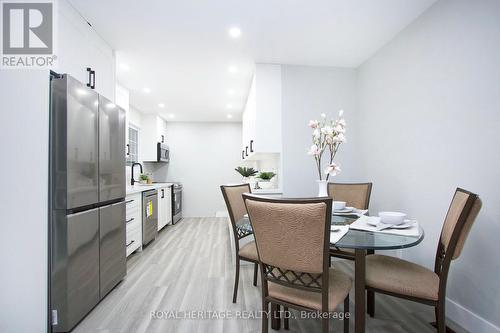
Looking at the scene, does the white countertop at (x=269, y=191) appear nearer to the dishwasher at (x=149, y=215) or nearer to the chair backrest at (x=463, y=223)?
the dishwasher at (x=149, y=215)

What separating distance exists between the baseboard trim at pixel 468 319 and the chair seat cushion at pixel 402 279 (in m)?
0.59

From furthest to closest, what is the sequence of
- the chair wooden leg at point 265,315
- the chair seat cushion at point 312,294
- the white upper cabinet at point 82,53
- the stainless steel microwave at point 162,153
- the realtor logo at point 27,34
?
1. the stainless steel microwave at point 162,153
2. the white upper cabinet at point 82,53
3. the realtor logo at point 27,34
4. the chair wooden leg at point 265,315
5. the chair seat cushion at point 312,294

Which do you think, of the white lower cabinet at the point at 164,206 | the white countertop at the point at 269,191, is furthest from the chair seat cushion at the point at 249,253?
the white lower cabinet at the point at 164,206

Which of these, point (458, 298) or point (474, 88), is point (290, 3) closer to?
point (474, 88)

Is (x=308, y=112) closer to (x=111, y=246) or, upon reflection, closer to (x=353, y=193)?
(x=353, y=193)

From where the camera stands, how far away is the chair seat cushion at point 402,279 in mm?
1280

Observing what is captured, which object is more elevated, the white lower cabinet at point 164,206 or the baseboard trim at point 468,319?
the white lower cabinet at point 164,206

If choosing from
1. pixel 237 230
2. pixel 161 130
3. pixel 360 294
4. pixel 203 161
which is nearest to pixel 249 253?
pixel 237 230

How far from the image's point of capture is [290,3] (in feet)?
6.41

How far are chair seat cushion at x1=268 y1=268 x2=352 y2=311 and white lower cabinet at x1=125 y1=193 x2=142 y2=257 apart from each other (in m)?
2.22

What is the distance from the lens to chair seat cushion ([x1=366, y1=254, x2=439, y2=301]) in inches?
50.4

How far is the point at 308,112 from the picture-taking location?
3.18m

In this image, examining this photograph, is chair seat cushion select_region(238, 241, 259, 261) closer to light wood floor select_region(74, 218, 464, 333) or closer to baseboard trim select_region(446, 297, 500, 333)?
light wood floor select_region(74, 218, 464, 333)

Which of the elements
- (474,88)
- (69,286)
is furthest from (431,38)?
(69,286)
